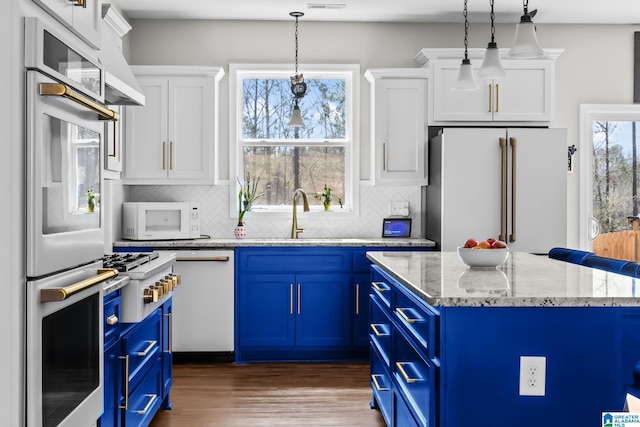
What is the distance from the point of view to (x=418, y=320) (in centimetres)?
230

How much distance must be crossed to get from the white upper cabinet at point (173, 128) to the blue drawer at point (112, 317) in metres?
2.41

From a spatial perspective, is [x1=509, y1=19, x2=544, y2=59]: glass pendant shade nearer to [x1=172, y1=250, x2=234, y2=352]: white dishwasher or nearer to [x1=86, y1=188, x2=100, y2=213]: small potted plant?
[x1=86, y1=188, x2=100, y2=213]: small potted plant

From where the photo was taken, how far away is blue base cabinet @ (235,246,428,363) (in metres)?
4.72

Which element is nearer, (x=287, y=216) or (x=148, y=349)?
(x=148, y=349)

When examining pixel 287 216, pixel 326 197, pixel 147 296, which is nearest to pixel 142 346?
pixel 147 296

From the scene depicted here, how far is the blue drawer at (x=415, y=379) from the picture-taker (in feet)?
6.79

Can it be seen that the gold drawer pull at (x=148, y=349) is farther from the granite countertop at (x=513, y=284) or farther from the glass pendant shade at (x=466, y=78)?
the glass pendant shade at (x=466, y=78)

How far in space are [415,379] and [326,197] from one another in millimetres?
3126

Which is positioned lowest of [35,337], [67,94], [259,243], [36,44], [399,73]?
[35,337]

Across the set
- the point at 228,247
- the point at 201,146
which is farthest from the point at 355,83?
the point at 228,247

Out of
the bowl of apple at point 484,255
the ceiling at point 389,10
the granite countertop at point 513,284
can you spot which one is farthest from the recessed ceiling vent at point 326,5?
the bowl of apple at point 484,255

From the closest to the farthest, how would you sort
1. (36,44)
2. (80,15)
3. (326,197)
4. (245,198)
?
(36,44) → (80,15) → (245,198) → (326,197)

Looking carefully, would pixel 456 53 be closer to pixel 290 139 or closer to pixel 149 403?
pixel 290 139

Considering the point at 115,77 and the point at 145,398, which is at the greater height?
the point at 115,77
